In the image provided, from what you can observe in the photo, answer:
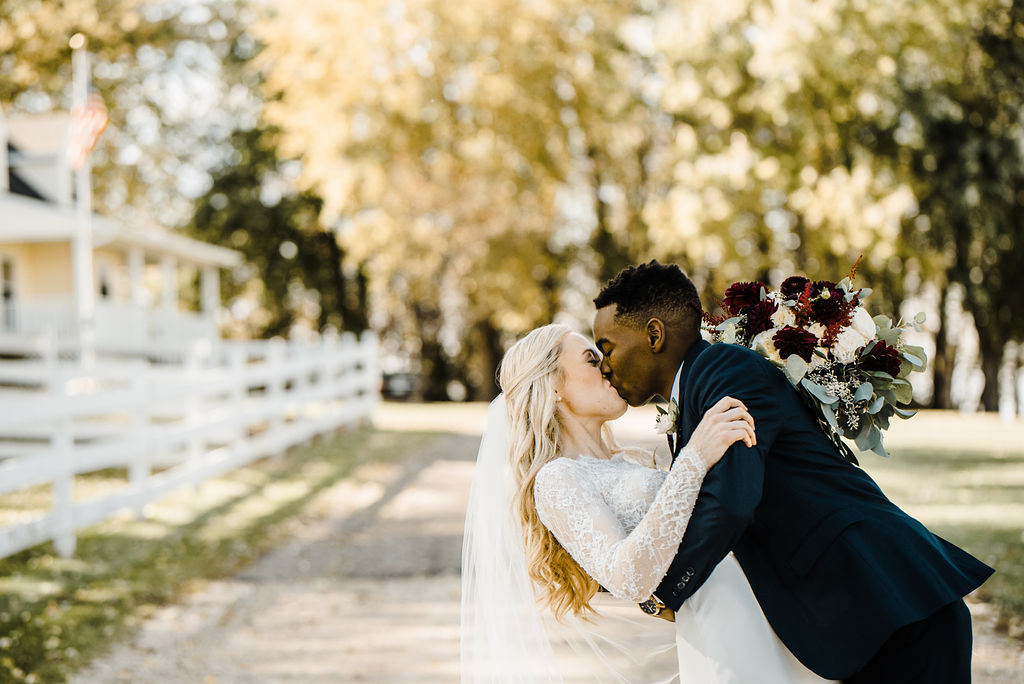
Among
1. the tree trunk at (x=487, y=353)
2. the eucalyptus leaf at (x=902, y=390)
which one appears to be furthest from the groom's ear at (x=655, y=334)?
the tree trunk at (x=487, y=353)

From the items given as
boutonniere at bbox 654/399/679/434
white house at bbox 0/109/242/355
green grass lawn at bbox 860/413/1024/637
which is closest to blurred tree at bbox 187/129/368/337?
white house at bbox 0/109/242/355

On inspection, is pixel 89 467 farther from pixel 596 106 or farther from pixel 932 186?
pixel 596 106

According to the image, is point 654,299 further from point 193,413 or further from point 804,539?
point 193,413

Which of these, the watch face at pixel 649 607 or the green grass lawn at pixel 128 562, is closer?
the watch face at pixel 649 607

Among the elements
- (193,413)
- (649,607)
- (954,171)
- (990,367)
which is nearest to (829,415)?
(649,607)

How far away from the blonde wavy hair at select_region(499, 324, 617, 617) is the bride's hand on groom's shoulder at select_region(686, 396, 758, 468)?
886 millimetres

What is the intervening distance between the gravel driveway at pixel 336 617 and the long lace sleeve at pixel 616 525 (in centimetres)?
131

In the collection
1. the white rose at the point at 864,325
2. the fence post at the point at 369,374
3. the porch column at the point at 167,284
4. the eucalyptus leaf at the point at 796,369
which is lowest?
the fence post at the point at 369,374

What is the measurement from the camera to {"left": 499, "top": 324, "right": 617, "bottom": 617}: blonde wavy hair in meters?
3.44

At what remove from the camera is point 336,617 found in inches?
284

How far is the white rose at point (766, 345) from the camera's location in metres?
2.92

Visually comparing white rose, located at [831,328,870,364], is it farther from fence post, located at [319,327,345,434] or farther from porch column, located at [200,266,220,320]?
porch column, located at [200,266,220,320]

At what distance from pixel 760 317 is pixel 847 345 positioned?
0.27 meters

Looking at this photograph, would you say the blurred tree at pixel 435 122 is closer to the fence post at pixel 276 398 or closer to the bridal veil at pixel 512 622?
the fence post at pixel 276 398
